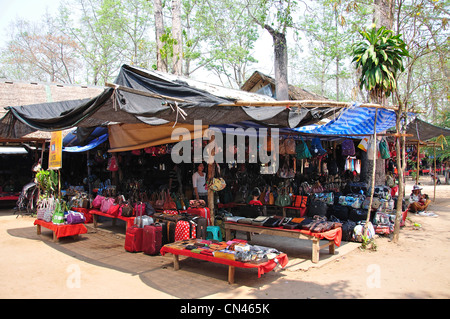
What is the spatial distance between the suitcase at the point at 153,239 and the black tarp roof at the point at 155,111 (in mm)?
1944

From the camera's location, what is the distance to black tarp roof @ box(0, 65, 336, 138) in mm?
4125

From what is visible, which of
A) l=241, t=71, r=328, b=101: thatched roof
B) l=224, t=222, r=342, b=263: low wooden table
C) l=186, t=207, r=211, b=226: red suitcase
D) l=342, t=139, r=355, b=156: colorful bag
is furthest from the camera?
l=241, t=71, r=328, b=101: thatched roof

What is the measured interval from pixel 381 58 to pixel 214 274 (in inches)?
200

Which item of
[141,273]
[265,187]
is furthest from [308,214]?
[141,273]

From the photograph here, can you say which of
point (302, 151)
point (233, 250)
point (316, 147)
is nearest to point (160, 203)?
point (233, 250)

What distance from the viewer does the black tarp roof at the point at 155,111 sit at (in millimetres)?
4125

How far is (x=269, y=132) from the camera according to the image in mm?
7254

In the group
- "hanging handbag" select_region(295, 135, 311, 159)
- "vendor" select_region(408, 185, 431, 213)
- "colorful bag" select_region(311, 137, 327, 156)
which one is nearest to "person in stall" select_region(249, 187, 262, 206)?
"hanging handbag" select_region(295, 135, 311, 159)

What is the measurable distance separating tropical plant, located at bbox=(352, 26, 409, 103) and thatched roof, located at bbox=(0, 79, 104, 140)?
9304 millimetres

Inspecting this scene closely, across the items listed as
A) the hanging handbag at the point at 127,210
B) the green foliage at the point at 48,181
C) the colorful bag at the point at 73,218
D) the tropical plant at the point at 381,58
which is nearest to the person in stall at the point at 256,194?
the hanging handbag at the point at 127,210

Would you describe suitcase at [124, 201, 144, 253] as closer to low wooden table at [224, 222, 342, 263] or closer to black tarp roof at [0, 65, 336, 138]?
low wooden table at [224, 222, 342, 263]

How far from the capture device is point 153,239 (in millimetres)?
5746

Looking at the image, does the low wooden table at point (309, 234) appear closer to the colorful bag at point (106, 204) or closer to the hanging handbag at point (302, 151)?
the hanging handbag at point (302, 151)
